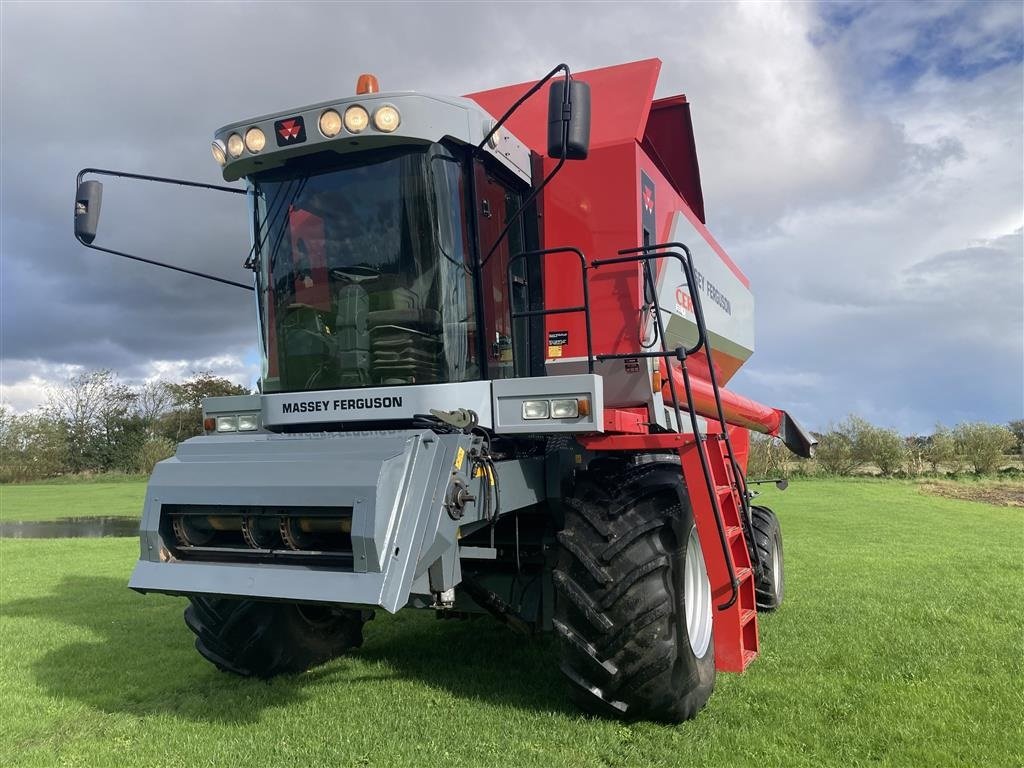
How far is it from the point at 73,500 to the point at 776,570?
28.0 m

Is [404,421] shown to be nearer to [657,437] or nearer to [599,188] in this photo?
[657,437]

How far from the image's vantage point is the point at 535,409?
3.96 meters

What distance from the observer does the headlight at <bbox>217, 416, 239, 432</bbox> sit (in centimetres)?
479

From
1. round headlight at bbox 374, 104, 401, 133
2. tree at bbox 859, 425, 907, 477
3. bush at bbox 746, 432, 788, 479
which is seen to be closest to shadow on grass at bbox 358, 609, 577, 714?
round headlight at bbox 374, 104, 401, 133

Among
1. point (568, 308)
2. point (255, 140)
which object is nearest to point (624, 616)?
point (568, 308)

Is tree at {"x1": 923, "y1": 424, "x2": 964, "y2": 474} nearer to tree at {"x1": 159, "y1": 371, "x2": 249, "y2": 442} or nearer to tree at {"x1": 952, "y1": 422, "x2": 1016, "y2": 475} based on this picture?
tree at {"x1": 952, "y1": 422, "x2": 1016, "y2": 475}

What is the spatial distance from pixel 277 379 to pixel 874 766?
12.0 ft

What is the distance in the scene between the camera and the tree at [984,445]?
33406mm

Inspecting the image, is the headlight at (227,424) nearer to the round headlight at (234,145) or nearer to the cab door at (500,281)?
the round headlight at (234,145)

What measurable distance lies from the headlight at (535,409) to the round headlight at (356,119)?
164 centimetres

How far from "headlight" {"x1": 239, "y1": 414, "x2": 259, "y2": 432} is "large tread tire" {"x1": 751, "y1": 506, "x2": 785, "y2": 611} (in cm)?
448

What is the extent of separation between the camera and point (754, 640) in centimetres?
480

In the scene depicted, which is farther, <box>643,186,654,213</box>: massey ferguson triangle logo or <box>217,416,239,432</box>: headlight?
<box>643,186,654,213</box>: massey ferguson triangle logo

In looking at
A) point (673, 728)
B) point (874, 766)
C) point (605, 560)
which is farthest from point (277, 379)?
point (874, 766)
